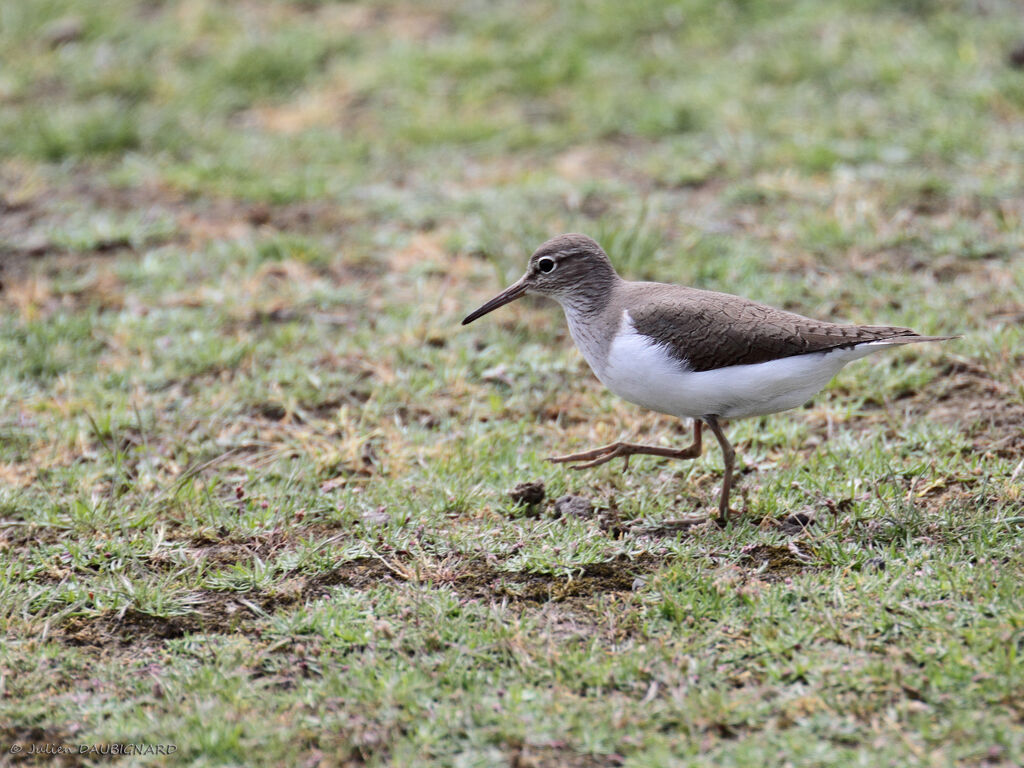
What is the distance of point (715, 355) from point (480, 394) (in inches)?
66.0

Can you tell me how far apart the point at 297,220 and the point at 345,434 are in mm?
2719

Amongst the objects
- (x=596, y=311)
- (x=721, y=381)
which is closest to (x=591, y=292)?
(x=596, y=311)

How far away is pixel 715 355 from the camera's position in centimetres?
457

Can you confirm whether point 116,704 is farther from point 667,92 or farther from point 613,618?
point 667,92

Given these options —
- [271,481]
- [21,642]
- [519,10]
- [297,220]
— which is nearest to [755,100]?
[519,10]

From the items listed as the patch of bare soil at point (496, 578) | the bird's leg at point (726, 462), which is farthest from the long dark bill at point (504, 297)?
the patch of bare soil at point (496, 578)

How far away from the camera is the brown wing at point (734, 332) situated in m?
4.50

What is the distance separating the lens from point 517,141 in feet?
28.7

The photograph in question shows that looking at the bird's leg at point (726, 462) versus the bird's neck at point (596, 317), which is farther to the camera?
the bird's neck at point (596, 317)

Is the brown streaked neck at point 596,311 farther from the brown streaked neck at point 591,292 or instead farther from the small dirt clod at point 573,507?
the small dirt clod at point 573,507

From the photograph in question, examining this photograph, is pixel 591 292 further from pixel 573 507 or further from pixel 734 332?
pixel 573 507

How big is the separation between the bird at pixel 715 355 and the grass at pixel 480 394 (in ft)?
1.51

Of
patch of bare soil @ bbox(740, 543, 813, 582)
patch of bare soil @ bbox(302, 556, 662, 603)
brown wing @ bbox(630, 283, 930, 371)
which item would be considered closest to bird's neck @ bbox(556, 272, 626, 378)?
brown wing @ bbox(630, 283, 930, 371)

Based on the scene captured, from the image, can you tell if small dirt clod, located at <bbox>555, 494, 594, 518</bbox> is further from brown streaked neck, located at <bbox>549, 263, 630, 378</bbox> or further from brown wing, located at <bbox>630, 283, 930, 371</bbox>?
brown wing, located at <bbox>630, 283, 930, 371</bbox>
